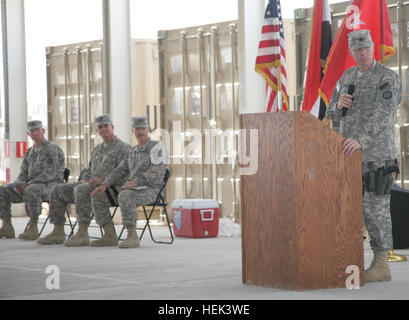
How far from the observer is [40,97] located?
47.9 ft

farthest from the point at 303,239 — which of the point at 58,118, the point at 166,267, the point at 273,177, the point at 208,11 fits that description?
the point at 58,118

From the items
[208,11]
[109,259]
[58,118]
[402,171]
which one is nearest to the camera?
[109,259]

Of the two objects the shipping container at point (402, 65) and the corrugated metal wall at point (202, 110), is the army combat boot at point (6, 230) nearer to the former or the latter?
the corrugated metal wall at point (202, 110)

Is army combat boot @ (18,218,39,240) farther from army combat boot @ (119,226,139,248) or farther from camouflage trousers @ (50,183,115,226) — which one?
army combat boot @ (119,226,139,248)

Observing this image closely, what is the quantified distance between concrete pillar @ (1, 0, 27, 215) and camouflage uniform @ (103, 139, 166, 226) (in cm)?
585

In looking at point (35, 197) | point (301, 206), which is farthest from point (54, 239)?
point (301, 206)

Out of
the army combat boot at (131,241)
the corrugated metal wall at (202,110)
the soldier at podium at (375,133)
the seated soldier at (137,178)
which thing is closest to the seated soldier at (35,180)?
the seated soldier at (137,178)

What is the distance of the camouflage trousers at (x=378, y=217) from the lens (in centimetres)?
559

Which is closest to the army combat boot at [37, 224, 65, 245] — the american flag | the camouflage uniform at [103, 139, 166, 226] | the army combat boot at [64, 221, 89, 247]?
the army combat boot at [64, 221, 89, 247]

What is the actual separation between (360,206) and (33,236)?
17.6ft

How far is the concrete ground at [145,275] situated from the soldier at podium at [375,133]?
288mm

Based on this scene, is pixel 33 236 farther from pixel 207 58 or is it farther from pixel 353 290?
pixel 353 290

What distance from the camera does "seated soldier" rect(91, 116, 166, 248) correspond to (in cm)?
859

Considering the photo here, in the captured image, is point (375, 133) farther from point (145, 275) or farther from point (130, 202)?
point (130, 202)
